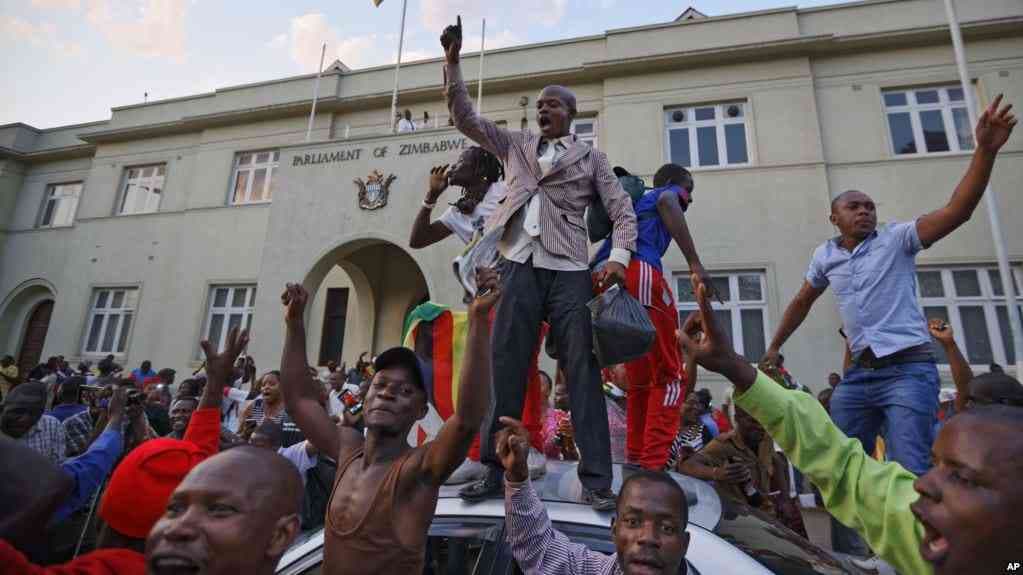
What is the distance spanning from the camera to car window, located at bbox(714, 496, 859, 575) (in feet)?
5.54

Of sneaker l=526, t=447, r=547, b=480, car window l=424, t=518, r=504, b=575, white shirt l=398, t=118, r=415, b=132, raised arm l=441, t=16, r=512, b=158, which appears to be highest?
white shirt l=398, t=118, r=415, b=132

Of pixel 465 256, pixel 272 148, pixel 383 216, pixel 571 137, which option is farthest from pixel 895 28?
pixel 272 148

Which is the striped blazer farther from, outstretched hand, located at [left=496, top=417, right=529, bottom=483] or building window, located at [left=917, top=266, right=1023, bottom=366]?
building window, located at [left=917, top=266, right=1023, bottom=366]

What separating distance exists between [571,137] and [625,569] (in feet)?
7.19

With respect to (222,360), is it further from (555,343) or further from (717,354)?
(717,354)

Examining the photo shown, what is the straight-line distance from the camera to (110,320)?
587 inches

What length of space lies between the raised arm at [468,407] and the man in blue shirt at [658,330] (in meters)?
1.25

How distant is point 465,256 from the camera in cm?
293

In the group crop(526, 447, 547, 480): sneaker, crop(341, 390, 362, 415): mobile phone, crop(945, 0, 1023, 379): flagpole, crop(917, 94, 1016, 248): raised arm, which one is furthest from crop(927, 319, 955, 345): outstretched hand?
crop(945, 0, 1023, 379): flagpole

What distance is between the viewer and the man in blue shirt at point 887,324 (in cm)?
245

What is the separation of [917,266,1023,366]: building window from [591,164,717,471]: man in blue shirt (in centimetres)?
845

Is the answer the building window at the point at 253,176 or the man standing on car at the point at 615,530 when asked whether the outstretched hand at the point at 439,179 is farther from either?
the building window at the point at 253,176

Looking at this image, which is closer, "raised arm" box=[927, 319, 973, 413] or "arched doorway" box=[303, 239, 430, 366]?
"raised arm" box=[927, 319, 973, 413]

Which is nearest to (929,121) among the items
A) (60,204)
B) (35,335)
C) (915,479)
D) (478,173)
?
(478,173)
